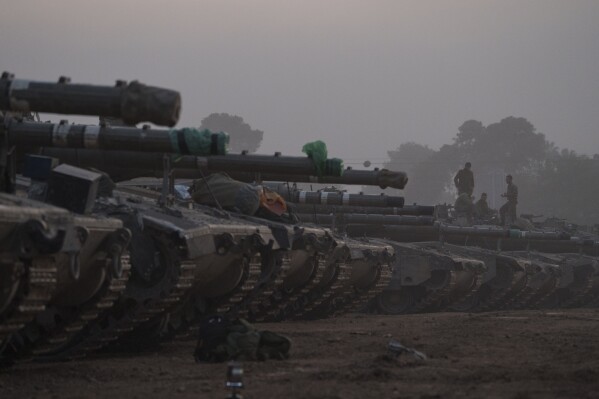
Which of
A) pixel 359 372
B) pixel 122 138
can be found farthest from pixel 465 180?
pixel 359 372

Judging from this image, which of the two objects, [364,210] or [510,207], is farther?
[510,207]

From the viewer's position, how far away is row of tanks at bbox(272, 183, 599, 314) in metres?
27.5

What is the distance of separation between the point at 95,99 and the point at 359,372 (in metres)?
3.24

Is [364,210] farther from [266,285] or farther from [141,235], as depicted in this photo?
[141,235]

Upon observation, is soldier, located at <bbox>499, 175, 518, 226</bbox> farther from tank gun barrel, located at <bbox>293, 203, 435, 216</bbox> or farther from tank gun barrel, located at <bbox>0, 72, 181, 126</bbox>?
tank gun barrel, located at <bbox>0, 72, 181, 126</bbox>

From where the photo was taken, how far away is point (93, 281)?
44.2ft

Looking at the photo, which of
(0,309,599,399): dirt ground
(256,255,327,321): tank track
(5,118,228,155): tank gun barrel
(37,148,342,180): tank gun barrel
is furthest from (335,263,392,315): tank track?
(5,118,228,155): tank gun barrel

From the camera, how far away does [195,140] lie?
14.6m

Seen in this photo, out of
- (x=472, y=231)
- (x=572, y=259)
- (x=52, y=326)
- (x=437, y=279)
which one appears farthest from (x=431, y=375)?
(x=572, y=259)

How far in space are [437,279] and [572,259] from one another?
36.7ft

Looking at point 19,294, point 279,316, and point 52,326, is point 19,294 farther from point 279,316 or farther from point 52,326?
point 279,316

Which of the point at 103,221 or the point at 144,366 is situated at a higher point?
the point at 103,221

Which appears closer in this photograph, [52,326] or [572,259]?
[52,326]

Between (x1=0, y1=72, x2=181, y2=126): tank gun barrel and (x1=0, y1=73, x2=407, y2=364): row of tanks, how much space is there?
0.5 inches
